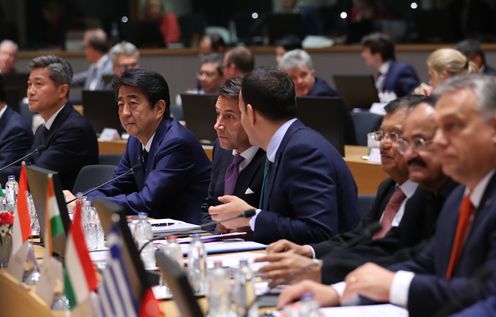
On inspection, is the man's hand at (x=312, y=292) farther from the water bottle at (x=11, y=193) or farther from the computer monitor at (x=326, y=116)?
the computer monitor at (x=326, y=116)

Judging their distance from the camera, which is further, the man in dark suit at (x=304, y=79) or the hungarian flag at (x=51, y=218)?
the man in dark suit at (x=304, y=79)

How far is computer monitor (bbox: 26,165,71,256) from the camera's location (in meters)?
3.38

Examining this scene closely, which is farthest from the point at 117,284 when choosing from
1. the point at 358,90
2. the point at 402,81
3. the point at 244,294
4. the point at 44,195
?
the point at 402,81

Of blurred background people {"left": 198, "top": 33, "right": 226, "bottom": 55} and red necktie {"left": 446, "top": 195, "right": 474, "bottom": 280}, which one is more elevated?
red necktie {"left": 446, "top": 195, "right": 474, "bottom": 280}

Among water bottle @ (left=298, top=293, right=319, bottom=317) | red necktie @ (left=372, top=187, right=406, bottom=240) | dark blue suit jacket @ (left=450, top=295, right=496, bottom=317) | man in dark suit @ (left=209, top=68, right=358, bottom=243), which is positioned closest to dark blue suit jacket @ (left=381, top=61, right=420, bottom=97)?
man in dark suit @ (left=209, top=68, right=358, bottom=243)

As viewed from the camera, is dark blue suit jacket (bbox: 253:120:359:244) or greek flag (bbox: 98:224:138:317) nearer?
greek flag (bbox: 98:224:138:317)

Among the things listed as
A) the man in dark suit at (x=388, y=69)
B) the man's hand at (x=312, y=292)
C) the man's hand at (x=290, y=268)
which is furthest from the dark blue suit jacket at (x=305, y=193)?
the man in dark suit at (x=388, y=69)

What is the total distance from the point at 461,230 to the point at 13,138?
4.12 meters

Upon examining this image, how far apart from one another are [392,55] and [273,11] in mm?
3250

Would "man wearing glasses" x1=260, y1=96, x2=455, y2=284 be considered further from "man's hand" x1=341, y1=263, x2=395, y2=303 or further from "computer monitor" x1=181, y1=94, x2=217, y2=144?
"computer monitor" x1=181, y1=94, x2=217, y2=144

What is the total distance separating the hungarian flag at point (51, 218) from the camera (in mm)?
3354

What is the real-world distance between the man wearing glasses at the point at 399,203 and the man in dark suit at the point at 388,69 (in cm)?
667

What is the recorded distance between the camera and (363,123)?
7.55 meters

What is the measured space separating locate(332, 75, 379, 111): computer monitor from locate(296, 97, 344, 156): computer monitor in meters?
2.62
